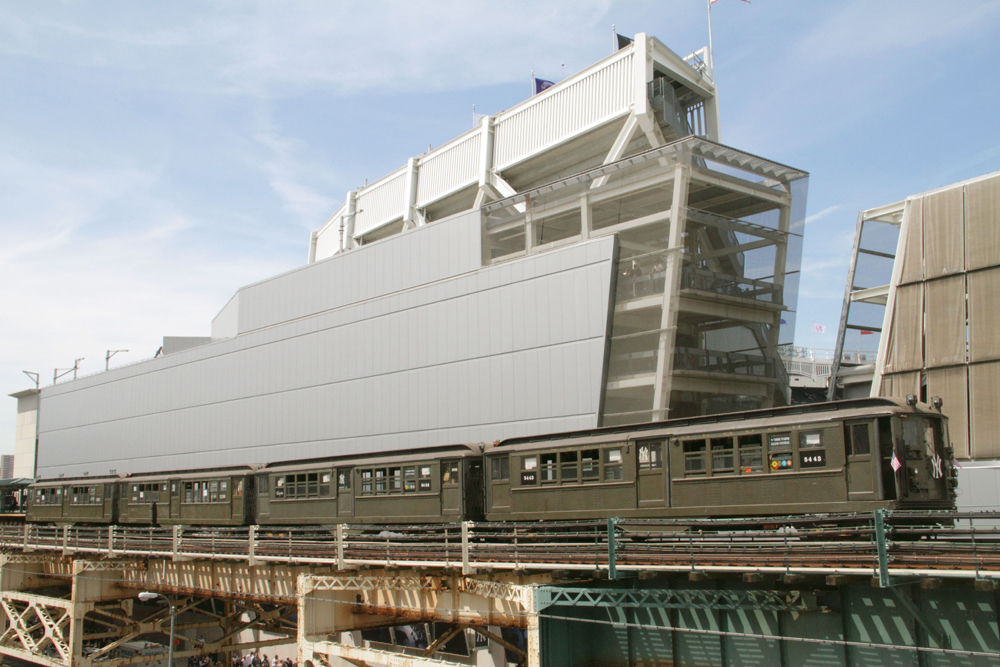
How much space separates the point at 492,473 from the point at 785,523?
26.8 ft

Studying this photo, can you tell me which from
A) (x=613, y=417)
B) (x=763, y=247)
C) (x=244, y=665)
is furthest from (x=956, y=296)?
(x=244, y=665)

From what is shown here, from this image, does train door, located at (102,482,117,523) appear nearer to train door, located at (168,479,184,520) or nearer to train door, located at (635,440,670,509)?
train door, located at (168,479,184,520)

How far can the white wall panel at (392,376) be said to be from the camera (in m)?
30.9

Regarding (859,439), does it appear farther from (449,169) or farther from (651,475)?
(449,169)

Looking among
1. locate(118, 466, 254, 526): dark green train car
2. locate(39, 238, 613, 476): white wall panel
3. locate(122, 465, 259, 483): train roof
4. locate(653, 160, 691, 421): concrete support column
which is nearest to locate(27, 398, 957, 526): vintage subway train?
locate(118, 466, 254, 526): dark green train car

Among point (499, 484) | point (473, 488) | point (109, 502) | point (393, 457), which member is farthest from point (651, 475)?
point (109, 502)

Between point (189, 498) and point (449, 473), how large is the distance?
14.8 meters

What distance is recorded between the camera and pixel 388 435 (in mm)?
37625

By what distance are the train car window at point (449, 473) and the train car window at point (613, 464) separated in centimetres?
489

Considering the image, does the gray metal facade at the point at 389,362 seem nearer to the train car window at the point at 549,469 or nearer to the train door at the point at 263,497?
the train door at the point at 263,497

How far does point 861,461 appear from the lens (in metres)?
15.0

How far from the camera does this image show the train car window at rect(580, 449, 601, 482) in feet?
61.5

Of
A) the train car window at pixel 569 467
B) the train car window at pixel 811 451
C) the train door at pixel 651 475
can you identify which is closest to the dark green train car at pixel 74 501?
the train car window at pixel 569 467

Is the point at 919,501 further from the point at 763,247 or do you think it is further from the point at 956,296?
Result: the point at 763,247
